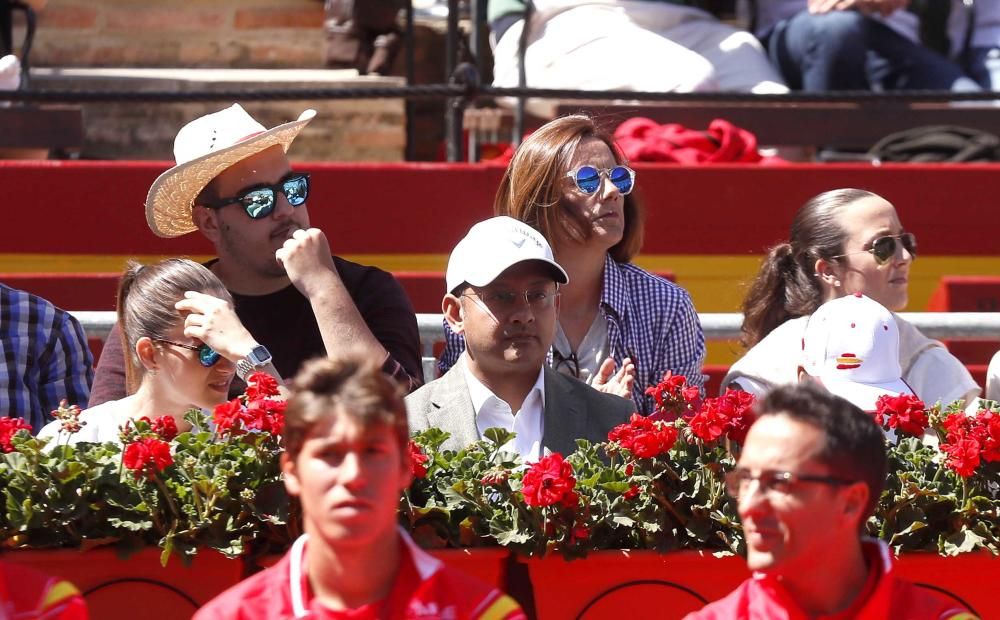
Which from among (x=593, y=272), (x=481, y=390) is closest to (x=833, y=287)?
(x=593, y=272)

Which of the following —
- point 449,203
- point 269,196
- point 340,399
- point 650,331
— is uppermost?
point 340,399

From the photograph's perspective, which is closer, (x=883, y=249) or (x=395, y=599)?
(x=395, y=599)

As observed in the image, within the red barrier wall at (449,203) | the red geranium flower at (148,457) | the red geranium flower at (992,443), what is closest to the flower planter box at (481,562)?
the red geranium flower at (148,457)

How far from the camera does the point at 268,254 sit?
4.79 metres

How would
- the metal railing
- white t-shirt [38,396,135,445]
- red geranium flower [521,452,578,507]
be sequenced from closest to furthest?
red geranium flower [521,452,578,507] → white t-shirt [38,396,135,445] → the metal railing

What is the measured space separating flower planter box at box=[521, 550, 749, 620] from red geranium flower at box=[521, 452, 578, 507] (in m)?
0.16

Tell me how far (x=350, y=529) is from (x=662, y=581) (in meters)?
1.05

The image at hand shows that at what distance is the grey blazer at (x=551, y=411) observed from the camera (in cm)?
416

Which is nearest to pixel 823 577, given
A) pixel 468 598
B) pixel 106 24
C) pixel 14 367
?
pixel 468 598

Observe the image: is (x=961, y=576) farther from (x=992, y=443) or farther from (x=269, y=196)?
(x=269, y=196)

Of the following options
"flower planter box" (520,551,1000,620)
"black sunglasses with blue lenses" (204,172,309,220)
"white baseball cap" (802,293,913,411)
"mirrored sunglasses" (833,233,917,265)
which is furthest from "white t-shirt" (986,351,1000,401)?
"black sunglasses with blue lenses" (204,172,309,220)

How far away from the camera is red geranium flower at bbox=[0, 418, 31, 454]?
3674mm

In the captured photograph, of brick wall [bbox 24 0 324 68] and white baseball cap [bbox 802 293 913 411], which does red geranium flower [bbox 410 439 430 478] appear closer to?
white baseball cap [bbox 802 293 913 411]

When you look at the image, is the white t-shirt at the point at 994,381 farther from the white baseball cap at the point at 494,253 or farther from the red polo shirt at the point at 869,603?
the red polo shirt at the point at 869,603
